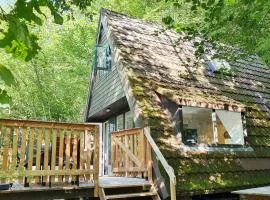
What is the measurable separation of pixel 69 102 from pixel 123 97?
12.5m

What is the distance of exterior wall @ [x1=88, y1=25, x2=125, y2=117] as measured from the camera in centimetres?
1080

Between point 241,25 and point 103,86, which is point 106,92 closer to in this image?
point 103,86

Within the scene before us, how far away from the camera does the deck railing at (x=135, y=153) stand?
7.34 metres

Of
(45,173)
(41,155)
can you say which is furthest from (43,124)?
(45,173)

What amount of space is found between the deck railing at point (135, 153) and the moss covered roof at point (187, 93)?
0.33 meters

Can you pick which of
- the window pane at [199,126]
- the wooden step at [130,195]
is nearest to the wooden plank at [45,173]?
the wooden step at [130,195]

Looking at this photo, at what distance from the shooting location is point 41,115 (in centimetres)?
2191

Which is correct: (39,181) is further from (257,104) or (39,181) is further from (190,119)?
(190,119)

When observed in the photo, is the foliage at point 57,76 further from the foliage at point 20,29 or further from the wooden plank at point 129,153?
the foliage at point 20,29

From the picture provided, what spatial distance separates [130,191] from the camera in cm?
711

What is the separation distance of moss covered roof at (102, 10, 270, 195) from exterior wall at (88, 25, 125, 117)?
1.29 metres

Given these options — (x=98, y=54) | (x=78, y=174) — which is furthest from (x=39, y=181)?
(x=98, y=54)

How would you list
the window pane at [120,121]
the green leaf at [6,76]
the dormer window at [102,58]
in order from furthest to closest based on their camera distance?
the window pane at [120,121] < the dormer window at [102,58] < the green leaf at [6,76]

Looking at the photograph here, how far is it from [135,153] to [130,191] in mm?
1109
